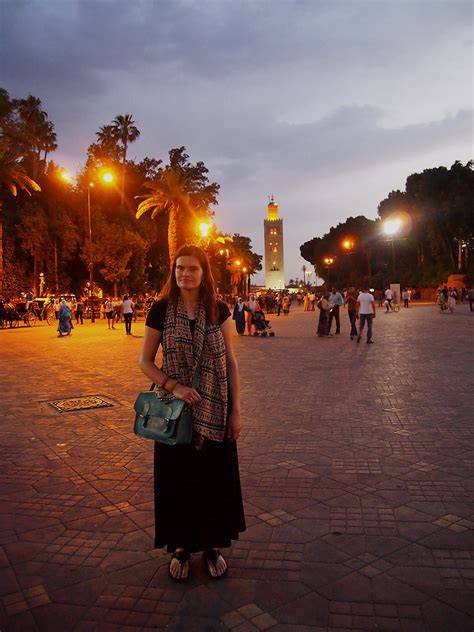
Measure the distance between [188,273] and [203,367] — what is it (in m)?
0.54

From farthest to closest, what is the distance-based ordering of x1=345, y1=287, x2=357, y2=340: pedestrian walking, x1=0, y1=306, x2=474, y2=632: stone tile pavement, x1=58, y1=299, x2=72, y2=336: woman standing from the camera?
1. x1=58, y1=299, x2=72, y2=336: woman standing
2. x1=345, y1=287, x2=357, y2=340: pedestrian walking
3. x1=0, y1=306, x2=474, y2=632: stone tile pavement

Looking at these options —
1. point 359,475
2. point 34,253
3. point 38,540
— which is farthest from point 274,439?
point 34,253

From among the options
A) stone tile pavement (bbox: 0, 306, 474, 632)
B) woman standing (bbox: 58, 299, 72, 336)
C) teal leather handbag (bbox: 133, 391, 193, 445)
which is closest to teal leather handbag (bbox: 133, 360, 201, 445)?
teal leather handbag (bbox: 133, 391, 193, 445)

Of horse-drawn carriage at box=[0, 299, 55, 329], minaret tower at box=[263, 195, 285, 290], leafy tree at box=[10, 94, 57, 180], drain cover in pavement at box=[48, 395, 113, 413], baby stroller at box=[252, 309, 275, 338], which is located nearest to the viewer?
drain cover in pavement at box=[48, 395, 113, 413]

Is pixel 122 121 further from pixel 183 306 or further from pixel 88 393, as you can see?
pixel 183 306

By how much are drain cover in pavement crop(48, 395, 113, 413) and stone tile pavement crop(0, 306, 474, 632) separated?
0.18 metres

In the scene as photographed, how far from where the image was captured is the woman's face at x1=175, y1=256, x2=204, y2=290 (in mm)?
2957

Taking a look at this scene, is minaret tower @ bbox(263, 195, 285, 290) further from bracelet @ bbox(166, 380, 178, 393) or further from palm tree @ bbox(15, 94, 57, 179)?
bracelet @ bbox(166, 380, 178, 393)

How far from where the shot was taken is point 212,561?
2.94 meters

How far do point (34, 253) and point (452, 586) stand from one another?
39.2 meters

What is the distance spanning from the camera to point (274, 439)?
5.49m

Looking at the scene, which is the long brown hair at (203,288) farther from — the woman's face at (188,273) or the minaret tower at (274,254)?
the minaret tower at (274,254)

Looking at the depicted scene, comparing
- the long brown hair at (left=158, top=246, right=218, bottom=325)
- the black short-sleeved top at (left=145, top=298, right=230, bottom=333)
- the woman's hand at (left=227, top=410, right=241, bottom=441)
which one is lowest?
the woman's hand at (left=227, top=410, right=241, bottom=441)

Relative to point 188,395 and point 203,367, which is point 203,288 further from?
point 188,395
